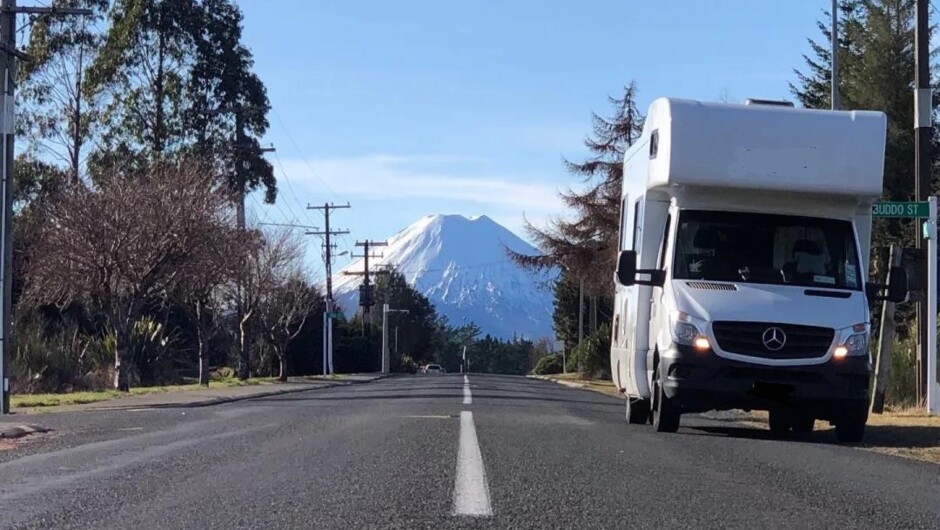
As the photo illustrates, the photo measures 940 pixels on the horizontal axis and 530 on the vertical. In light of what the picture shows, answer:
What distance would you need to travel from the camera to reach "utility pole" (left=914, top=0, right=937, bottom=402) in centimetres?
1789

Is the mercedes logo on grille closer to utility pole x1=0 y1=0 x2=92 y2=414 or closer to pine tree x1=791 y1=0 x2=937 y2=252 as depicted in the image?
utility pole x1=0 y1=0 x2=92 y2=414

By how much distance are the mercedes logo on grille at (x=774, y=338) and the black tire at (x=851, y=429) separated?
125 cm

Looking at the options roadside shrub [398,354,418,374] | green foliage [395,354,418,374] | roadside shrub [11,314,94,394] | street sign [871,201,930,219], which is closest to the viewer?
street sign [871,201,930,219]

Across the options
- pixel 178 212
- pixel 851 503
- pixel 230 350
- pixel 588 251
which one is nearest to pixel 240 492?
pixel 851 503

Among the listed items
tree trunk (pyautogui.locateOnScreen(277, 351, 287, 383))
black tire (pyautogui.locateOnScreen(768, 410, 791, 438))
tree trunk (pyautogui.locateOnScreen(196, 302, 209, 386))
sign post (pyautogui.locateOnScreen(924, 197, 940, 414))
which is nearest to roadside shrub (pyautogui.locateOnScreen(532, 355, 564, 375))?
tree trunk (pyautogui.locateOnScreen(277, 351, 287, 383))

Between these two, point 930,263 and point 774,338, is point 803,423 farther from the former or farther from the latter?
point 930,263

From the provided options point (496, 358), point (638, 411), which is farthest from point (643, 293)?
point (496, 358)

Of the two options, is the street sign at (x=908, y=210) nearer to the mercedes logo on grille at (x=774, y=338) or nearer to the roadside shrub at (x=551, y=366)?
the mercedes logo on grille at (x=774, y=338)

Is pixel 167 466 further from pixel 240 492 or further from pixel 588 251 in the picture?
pixel 588 251

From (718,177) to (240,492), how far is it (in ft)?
22.3

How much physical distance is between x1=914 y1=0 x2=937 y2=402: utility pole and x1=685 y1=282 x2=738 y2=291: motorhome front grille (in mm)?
6486

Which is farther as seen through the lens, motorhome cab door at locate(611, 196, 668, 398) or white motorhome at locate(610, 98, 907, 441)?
motorhome cab door at locate(611, 196, 668, 398)

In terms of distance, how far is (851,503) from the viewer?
26.6ft

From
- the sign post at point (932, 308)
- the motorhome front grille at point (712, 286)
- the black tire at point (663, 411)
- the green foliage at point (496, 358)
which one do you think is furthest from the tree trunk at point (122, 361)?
the green foliage at point (496, 358)
